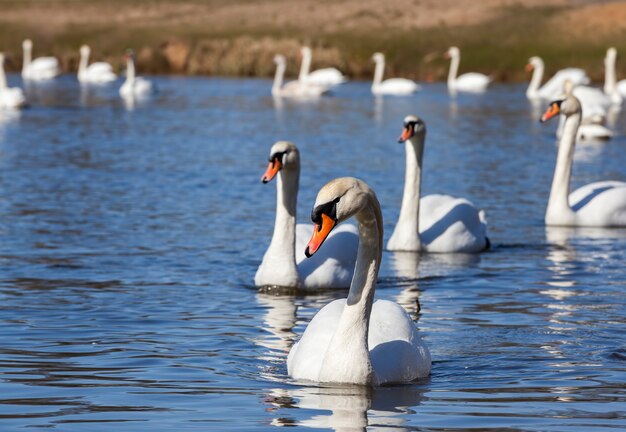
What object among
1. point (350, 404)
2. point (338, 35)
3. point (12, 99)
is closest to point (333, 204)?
point (350, 404)

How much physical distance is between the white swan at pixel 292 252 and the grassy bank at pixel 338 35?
131 ft

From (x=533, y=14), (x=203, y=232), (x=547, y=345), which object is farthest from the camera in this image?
(x=533, y=14)

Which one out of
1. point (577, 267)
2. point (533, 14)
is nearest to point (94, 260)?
point (577, 267)

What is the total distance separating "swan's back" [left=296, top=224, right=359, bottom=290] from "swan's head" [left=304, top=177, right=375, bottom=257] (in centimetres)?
444

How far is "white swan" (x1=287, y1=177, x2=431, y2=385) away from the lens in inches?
312

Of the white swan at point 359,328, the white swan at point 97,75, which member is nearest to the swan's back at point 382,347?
the white swan at point 359,328

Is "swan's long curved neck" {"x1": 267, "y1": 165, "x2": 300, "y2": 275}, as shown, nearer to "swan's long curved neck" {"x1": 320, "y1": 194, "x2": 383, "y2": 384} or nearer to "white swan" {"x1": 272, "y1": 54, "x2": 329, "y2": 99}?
"swan's long curved neck" {"x1": 320, "y1": 194, "x2": 383, "y2": 384}

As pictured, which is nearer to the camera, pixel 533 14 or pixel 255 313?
pixel 255 313

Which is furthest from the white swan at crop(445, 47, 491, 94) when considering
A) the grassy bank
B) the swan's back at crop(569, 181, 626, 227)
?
the swan's back at crop(569, 181, 626, 227)

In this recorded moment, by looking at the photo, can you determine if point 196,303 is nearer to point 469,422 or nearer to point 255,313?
point 255,313

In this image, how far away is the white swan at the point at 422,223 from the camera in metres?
14.5

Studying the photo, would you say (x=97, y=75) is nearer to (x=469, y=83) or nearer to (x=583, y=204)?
(x=469, y=83)

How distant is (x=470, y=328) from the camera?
10.8 m

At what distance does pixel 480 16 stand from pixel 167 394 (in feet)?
173
